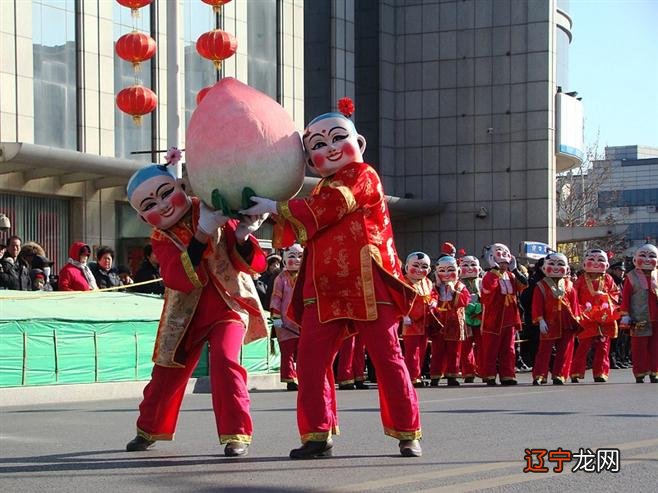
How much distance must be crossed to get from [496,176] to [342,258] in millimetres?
30968

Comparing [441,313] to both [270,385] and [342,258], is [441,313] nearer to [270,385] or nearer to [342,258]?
[270,385]

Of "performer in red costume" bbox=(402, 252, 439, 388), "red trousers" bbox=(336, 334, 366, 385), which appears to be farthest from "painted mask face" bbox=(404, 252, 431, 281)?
"red trousers" bbox=(336, 334, 366, 385)

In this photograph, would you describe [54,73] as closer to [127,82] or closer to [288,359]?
[127,82]

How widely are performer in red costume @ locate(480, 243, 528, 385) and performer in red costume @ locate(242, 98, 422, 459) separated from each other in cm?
936

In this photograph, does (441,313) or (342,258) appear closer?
(342,258)

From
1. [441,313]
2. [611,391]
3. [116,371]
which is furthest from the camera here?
[441,313]

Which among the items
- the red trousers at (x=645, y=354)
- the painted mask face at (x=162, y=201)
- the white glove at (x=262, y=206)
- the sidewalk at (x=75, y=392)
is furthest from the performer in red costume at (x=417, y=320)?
the white glove at (x=262, y=206)

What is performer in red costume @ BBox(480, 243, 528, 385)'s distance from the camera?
17.0 m

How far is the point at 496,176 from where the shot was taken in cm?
3822

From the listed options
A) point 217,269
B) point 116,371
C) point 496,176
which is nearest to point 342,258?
point 217,269

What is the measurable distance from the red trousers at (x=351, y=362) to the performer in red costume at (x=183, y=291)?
26.5 ft

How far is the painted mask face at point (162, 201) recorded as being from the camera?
795cm

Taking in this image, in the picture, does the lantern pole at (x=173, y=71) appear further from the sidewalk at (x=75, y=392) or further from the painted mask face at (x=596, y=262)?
the painted mask face at (x=596, y=262)

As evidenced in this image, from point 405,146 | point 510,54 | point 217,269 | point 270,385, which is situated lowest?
point 270,385
